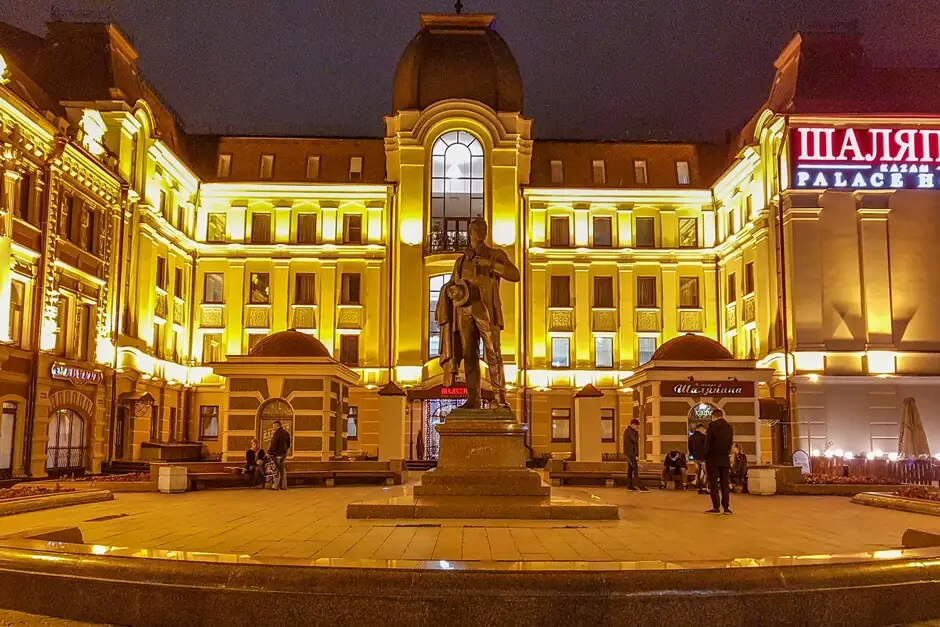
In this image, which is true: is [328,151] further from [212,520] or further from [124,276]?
[212,520]

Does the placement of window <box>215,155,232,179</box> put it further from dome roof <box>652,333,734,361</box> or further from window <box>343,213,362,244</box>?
dome roof <box>652,333,734,361</box>

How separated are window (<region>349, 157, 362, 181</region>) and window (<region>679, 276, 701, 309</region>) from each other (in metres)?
17.6

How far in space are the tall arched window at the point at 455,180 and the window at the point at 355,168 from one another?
4.87 metres

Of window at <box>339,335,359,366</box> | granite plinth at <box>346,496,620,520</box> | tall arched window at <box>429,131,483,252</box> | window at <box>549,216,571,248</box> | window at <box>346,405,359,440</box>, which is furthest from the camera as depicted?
window at <box>549,216,571,248</box>

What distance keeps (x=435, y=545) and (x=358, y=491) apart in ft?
36.1

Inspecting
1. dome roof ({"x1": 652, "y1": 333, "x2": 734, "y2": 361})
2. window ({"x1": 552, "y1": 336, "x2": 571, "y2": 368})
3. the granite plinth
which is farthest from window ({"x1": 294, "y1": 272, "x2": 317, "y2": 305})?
the granite plinth

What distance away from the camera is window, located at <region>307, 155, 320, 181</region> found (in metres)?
46.9

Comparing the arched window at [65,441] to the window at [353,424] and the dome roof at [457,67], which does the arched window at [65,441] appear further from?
the dome roof at [457,67]

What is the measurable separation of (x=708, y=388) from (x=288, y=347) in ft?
46.9

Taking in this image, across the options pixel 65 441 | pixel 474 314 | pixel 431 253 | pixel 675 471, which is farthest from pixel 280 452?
pixel 431 253

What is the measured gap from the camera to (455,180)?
43.9 meters

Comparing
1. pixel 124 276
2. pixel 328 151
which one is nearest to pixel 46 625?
pixel 124 276

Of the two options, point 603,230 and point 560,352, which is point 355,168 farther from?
point 560,352

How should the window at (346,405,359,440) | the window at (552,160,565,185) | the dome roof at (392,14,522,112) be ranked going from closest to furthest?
1. the window at (346,405,359,440)
2. the dome roof at (392,14,522,112)
3. the window at (552,160,565,185)
